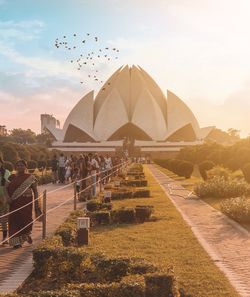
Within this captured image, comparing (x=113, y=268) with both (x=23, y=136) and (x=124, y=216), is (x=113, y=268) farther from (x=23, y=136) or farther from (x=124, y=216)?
(x=23, y=136)

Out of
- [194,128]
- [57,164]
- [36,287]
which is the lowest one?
[36,287]

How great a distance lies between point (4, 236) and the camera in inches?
280

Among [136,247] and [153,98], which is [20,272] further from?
[153,98]

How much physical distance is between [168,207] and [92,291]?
7.76 metres

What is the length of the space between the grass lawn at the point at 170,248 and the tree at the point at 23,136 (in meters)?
94.5

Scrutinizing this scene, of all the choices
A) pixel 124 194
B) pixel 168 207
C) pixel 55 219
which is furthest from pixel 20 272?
pixel 124 194

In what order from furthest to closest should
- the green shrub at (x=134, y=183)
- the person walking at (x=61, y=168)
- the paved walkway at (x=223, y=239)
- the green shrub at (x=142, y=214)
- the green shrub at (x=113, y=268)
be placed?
the person walking at (x=61, y=168), the green shrub at (x=134, y=183), the green shrub at (x=142, y=214), the paved walkway at (x=223, y=239), the green shrub at (x=113, y=268)

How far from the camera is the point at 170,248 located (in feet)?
22.3

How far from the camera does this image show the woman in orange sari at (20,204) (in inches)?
265

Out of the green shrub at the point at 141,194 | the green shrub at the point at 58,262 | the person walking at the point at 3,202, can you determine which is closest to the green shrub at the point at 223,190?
the green shrub at the point at 141,194

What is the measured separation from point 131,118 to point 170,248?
2238 inches

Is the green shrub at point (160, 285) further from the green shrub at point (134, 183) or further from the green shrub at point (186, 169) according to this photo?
the green shrub at point (186, 169)

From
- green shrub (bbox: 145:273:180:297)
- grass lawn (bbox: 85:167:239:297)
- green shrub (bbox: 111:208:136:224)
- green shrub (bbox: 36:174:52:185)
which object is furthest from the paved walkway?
green shrub (bbox: 36:174:52:185)

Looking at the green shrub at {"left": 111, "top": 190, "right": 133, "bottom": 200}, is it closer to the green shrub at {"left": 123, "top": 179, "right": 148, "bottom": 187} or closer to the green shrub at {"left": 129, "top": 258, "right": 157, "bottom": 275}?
the green shrub at {"left": 123, "top": 179, "right": 148, "bottom": 187}
